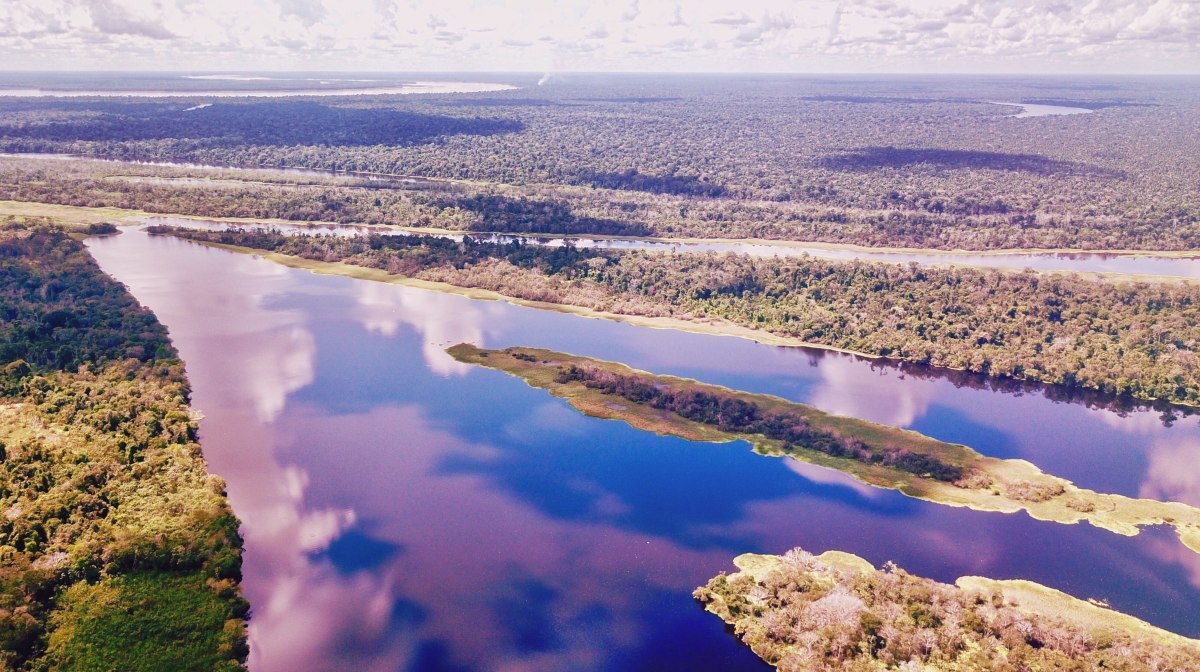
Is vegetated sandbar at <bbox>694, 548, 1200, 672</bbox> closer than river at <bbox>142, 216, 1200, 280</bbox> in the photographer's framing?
Yes

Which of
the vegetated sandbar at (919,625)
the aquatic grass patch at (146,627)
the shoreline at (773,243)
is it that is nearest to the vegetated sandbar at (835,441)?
the vegetated sandbar at (919,625)

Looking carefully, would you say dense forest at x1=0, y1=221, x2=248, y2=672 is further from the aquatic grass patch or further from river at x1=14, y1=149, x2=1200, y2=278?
river at x1=14, y1=149, x2=1200, y2=278

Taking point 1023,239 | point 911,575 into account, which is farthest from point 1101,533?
point 1023,239

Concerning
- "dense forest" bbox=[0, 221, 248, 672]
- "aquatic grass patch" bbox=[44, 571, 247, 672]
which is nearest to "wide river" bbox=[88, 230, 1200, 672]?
"aquatic grass patch" bbox=[44, 571, 247, 672]

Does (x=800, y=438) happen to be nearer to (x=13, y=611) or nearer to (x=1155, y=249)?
(x=13, y=611)

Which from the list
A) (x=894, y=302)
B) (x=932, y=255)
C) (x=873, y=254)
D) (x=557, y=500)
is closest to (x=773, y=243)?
(x=873, y=254)

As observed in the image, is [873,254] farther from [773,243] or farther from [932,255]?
[773,243]
